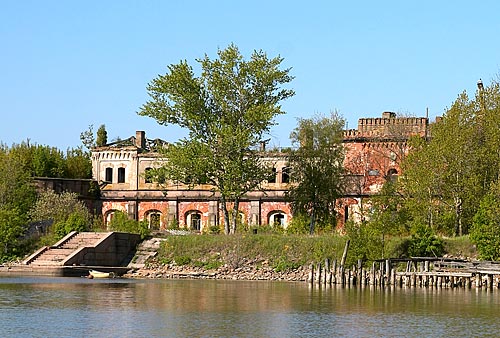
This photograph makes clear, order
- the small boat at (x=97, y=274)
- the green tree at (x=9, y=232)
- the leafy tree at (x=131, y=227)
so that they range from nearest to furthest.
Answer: the small boat at (x=97, y=274)
the green tree at (x=9, y=232)
the leafy tree at (x=131, y=227)

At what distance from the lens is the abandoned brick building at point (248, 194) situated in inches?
2852

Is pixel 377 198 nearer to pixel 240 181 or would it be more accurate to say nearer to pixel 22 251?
pixel 240 181

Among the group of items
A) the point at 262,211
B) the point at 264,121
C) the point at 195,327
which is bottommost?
the point at 195,327

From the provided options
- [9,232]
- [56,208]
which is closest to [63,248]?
[9,232]

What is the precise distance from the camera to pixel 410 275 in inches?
1935

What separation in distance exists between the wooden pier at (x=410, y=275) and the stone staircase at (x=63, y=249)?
527 inches

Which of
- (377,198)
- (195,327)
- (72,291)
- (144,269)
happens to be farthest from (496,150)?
(195,327)

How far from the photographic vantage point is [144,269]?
187ft

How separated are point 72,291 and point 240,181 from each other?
20348mm

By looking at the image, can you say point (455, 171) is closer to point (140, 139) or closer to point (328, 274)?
point (328, 274)

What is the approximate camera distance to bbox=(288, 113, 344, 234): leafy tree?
213 ft

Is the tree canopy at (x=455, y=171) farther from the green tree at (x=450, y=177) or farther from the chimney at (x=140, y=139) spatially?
the chimney at (x=140, y=139)

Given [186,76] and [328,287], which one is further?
[186,76]

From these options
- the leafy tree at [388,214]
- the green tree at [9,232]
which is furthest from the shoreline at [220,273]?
the green tree at [9,232]
